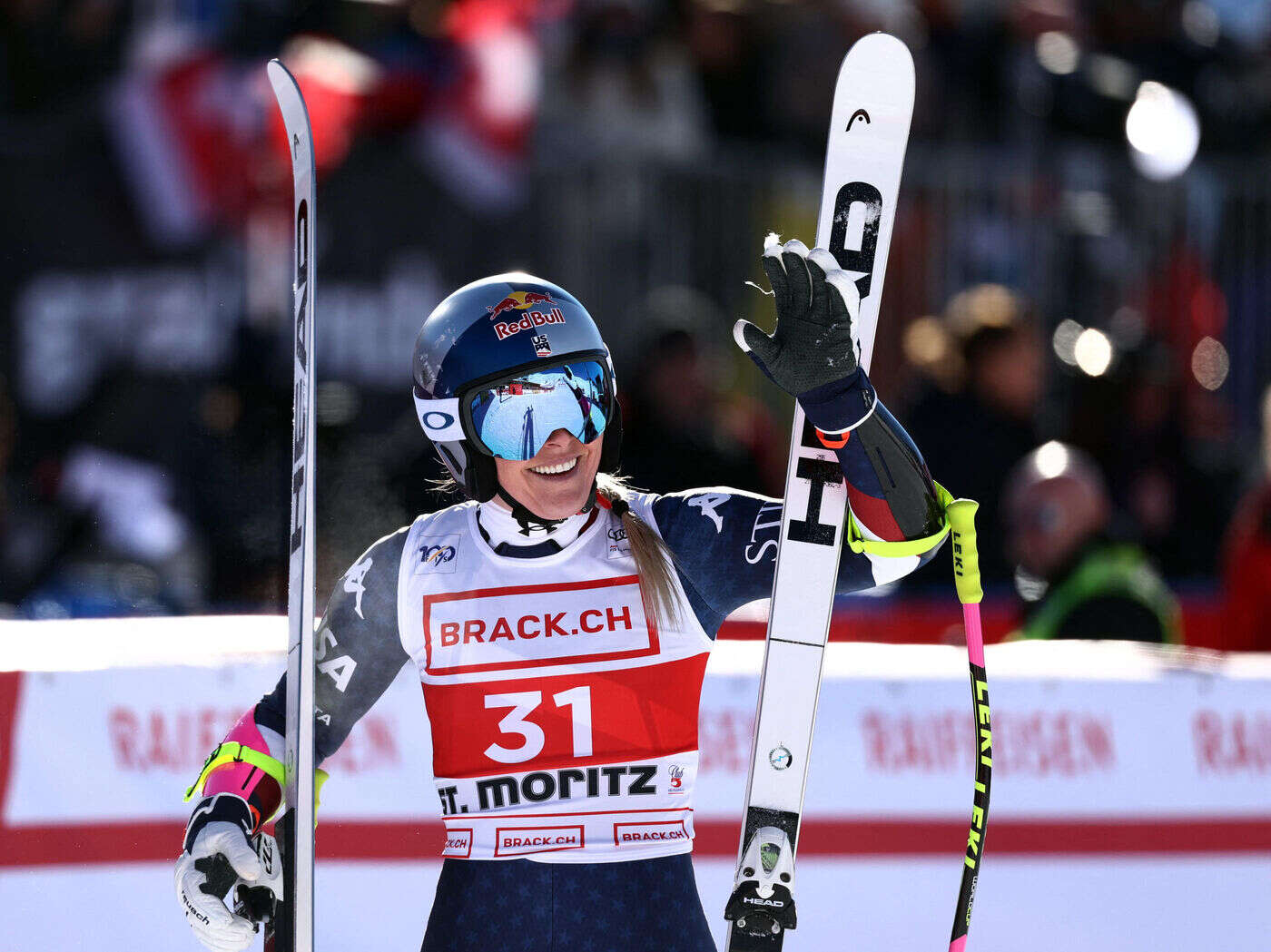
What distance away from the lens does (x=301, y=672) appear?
10.6 feet

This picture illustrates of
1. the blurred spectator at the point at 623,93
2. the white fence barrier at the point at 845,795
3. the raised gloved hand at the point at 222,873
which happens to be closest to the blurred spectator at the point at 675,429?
the blurred spectator at the point at 623,93

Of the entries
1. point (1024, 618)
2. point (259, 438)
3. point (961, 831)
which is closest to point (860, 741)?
point (961, 831)

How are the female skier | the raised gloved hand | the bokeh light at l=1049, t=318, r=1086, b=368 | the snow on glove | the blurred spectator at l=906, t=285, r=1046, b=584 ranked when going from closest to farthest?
the snow on glove < the raised gloved hand < the female skier < the blurred spectator at l=906, t=285, r=1046, b=584 < the bokeh light at l=1049, t=318, r=1086, b=368

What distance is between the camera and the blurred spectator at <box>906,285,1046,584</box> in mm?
6762

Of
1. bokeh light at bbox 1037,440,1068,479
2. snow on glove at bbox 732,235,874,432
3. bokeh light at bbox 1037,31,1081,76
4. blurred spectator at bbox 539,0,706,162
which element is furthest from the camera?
bokeh light at bbox 1037,31,1081,76

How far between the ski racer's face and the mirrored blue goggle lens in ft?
0.07

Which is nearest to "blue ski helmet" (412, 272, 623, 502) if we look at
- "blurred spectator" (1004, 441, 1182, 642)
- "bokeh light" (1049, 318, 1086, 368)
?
"blurred spectator" (1004, 441, 1182, 642)

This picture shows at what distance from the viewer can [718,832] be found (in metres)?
4.64

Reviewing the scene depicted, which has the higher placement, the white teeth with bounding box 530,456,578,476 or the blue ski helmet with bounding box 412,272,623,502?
the blue ski helmet with bounding box 412,272,623,502

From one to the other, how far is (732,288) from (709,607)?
4636mm

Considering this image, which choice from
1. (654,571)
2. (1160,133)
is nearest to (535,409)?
(654,571)

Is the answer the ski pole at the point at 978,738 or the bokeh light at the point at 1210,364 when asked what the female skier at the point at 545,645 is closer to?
the ski pole at the point at 978,738

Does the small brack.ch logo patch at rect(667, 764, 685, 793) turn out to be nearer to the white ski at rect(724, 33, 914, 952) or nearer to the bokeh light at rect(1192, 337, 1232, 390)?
the white ski at rect(724, 33, 914, 952)

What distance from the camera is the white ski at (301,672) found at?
10.6 feet
